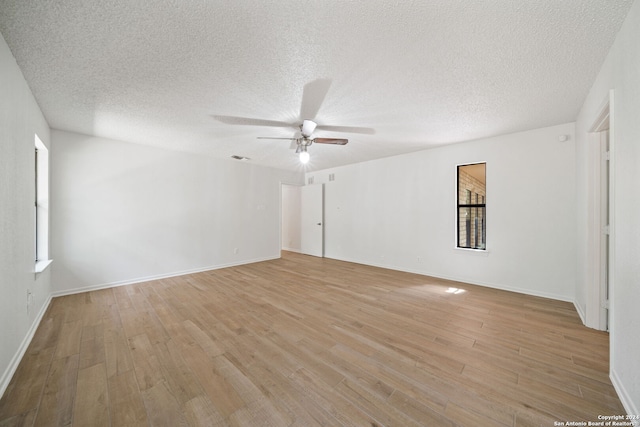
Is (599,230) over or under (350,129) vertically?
under

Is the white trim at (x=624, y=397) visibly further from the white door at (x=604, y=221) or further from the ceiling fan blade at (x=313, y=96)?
the ceiling fan blade at (x=313, y=96)

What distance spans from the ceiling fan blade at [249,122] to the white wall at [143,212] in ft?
7.41

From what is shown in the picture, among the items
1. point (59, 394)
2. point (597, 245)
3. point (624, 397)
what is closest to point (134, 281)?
point (59, 394)

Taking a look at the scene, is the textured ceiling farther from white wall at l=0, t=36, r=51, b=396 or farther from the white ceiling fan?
white wall at l=0, t=36, r=51, b=396

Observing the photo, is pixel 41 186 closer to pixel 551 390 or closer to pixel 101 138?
pixel 101 138

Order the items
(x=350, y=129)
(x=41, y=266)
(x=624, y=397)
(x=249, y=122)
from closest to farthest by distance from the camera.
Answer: (x=624, y=397)
(x=41, y=266)
(x=249, y=122)
(x=350, y=129)

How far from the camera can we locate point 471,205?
4305 mm

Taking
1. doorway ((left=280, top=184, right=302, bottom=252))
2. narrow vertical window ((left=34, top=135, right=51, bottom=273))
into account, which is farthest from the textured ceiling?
doorway ((left=280, top=184, right=302, bottom=252))

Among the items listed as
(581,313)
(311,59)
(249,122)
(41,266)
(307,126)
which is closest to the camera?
(311,59)

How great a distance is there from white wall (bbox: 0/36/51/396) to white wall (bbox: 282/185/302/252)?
18.3 ft

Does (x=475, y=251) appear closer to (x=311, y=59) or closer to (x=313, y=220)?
(x=311, y=59)

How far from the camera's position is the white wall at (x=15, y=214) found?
1.75 meters

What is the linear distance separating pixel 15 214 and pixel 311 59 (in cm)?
284

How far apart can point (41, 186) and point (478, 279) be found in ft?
22.7
